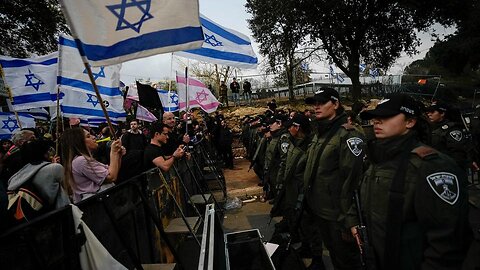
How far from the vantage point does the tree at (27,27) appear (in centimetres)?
2239

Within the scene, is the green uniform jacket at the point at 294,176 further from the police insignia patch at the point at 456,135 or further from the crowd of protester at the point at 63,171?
the police insignia patch at the point at 456,135

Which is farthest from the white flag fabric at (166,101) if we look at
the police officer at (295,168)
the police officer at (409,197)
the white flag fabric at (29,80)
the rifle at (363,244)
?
the police officer at (409,197)

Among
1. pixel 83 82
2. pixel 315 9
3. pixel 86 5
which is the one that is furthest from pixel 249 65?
pixel 315 9

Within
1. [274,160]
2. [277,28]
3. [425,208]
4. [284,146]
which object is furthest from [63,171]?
[277,28]

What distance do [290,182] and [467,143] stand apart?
11.9ft

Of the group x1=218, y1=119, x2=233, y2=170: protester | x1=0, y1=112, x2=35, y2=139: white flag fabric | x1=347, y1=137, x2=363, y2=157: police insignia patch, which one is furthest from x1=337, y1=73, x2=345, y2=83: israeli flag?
x1=347, y1=137, x2=363, y2=157: police insignia patch

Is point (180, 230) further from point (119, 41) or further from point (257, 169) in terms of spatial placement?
point (257, 169)

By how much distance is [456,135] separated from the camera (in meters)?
6.28

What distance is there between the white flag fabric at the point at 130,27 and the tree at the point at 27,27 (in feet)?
78.6

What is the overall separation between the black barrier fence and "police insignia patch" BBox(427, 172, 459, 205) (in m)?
2.49

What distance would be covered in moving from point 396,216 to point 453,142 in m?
4.79

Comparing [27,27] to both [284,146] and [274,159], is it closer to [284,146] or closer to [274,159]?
[274,159]

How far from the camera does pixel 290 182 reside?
5.46 metres

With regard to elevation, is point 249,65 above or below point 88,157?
above
